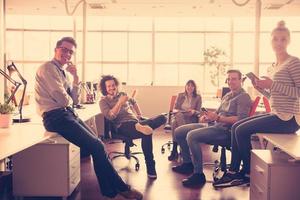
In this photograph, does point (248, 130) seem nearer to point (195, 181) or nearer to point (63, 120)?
point (195, 181)

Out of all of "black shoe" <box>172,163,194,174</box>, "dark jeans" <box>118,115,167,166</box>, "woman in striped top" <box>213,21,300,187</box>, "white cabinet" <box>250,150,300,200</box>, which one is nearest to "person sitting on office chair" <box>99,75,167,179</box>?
"dark jeans" <box>118,115,167,166</box>

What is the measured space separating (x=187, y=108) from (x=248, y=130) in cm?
202

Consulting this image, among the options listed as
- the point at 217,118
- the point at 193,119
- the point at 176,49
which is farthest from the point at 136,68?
the point at 217,118

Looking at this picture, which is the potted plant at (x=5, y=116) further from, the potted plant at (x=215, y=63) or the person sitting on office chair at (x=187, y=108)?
the potted plant at (x=215, y=63)

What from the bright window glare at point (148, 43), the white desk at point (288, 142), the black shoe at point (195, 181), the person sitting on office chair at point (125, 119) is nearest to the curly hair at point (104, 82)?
the person sitting on office chair at point (125, 119)

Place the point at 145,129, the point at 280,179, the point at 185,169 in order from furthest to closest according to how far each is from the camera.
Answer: the point at 185,169 → the point at 145,129 → the point at 280,179

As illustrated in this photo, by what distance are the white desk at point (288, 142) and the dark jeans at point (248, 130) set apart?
11 cm

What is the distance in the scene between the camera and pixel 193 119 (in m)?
5.16

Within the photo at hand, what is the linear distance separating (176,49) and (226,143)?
8.11 m

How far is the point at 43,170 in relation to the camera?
3211mm

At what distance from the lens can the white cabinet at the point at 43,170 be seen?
10.5 ft

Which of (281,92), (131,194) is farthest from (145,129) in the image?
(281,92)

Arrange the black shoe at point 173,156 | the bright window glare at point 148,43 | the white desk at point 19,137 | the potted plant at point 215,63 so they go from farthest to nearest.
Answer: the bright window glare at point 148,43
the potted plant at point 215,63
the black shoe at point 173,156
the white desk at point 19,137

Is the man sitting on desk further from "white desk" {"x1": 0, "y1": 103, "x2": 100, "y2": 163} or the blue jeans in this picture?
the blue jeans
